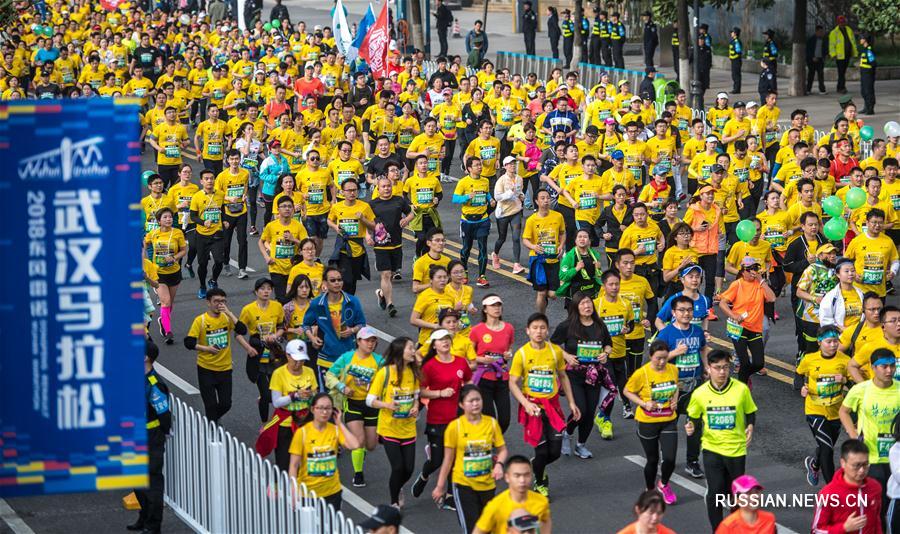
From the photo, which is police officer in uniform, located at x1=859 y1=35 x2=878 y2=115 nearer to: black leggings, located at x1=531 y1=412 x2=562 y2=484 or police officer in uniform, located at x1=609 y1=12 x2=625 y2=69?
police officer in uniform, located at x1=609 y1=12 x2=625 y2=69

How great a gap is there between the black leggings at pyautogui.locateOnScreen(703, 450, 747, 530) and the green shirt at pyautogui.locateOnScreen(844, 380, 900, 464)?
37.2 inches

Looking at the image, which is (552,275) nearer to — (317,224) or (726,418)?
(317,224)

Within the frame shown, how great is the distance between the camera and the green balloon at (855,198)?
744 inches

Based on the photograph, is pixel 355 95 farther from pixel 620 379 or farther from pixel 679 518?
pixel 679 518

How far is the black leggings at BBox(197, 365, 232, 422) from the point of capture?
14789 mm

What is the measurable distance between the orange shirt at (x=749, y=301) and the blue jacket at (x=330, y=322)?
359 centimetres

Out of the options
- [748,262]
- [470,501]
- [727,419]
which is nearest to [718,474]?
[727,419]

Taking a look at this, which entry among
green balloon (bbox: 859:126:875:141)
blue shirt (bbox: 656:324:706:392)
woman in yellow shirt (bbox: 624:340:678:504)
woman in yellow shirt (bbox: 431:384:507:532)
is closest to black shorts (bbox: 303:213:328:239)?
blue shirt (bbox: 656:324:706:392)

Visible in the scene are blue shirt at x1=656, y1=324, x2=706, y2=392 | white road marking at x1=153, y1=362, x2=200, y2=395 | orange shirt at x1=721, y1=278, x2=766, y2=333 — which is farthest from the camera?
white road marking at x1=153, y1=362, x2=200, y2=395

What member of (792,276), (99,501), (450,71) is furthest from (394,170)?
(450,71)

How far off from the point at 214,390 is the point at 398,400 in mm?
2893

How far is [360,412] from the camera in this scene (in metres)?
13.4

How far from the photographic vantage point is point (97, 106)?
692 centimetres

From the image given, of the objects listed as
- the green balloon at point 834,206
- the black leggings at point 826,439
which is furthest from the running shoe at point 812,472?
the green balloon at point 834,206
